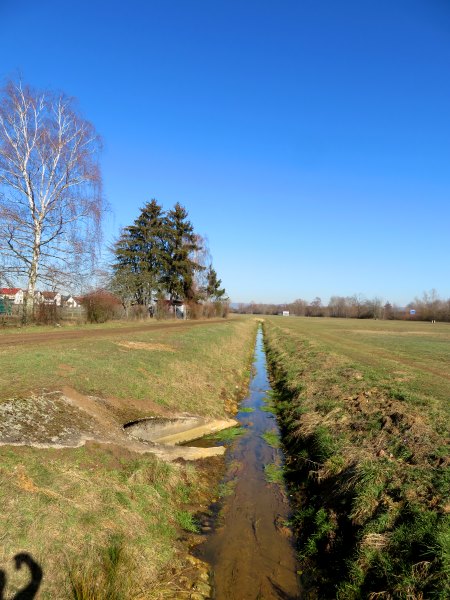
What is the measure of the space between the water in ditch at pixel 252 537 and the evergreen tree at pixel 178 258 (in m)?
42.4

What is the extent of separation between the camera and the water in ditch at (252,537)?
485 centimetres

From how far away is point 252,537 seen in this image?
5.86 meters

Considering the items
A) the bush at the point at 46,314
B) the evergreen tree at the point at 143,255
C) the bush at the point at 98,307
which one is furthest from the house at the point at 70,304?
the evergreen tree at the point at 143,255

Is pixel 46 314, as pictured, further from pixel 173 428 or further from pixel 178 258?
pixel 178 258

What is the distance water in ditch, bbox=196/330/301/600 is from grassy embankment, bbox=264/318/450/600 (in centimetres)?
31

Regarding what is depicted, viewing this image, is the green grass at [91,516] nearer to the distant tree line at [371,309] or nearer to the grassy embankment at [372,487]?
the grassy embankment at [372,487]

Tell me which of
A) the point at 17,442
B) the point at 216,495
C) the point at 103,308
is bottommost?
the point at 216,495

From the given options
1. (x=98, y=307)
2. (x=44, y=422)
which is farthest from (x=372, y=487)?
Result: (x=98, y=307)

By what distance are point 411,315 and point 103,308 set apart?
127284mm

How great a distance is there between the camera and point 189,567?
16.4 ft

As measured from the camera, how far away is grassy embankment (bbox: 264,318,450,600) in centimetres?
450

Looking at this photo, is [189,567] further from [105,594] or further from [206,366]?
[206,366]

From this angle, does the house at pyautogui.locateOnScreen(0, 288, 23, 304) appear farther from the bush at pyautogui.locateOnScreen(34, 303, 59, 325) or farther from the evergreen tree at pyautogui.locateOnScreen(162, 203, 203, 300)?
the evergreen tree at pyautogui.locateOnScreen(162, 203, 203, 300)

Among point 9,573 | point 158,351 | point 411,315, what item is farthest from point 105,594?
point 411,315
